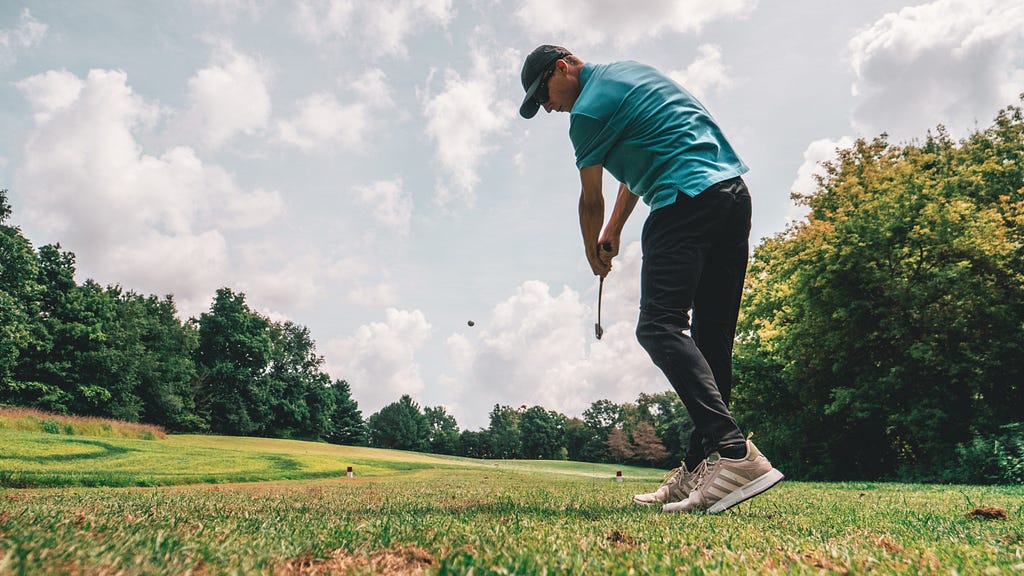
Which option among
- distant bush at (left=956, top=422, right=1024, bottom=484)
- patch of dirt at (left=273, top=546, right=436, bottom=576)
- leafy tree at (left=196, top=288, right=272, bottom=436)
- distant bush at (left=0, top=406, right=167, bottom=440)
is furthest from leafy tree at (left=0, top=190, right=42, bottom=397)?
distant bush at (left=956, top=422, right=1024, bottom=484)

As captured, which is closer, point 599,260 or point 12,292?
point 599,260

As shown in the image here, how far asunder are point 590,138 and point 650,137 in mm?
353

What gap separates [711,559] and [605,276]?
2514mm

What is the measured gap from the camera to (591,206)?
3410mm

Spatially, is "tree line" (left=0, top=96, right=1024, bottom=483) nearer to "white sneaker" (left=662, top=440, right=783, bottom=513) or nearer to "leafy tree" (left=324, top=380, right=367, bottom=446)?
"white sneaker" (left=662, top=440, right=783, bottom=513)

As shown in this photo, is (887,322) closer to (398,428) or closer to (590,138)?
(590,138)

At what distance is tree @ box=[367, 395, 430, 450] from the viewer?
85.1 meters

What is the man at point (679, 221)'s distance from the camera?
2.97 metres

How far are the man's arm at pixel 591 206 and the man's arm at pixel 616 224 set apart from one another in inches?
6.5

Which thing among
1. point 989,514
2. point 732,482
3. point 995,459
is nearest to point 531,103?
point 732,482

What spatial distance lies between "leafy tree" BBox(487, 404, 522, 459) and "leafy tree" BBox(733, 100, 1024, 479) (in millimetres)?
62764

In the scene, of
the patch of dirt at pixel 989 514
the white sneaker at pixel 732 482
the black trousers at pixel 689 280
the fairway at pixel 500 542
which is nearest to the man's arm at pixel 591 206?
the black trousers at pixel 689 280

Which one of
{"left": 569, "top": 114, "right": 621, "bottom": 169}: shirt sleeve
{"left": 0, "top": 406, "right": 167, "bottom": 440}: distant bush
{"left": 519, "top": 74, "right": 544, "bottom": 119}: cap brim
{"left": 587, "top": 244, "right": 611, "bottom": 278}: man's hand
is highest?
{"left": 519, "top": 74, "right": 544, "bottom": 119}: cap brim

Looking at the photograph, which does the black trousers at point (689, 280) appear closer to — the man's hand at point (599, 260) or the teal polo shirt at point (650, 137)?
the teal polo shirt at point (650, 137)
